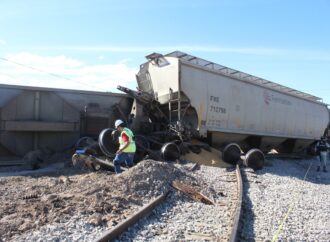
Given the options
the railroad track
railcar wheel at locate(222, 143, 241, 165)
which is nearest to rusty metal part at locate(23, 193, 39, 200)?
the railroad track

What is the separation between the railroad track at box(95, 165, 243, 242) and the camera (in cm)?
508

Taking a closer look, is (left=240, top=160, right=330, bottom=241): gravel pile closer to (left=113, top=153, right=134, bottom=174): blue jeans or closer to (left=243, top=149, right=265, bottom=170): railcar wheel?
(left=243, top=149, right=265, bottom=170): railcar wheel

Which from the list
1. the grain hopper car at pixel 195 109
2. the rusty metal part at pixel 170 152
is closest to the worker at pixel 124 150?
the grain hopper car at pixel 195 109

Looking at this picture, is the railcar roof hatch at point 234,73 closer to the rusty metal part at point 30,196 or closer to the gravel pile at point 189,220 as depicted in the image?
the gravel pile at point 189,220

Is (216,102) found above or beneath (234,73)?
beneath

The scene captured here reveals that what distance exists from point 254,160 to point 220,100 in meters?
2.56

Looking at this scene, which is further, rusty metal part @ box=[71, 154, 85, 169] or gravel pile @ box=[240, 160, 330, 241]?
rusty metal part @ box=[71, 154, 85, 169]

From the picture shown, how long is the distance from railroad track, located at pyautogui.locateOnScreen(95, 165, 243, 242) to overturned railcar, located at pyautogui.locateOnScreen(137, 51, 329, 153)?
219 inches

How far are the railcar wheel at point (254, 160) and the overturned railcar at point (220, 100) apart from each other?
1599 mm

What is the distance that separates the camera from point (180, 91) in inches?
499

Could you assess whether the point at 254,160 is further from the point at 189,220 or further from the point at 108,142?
the point at 189,220

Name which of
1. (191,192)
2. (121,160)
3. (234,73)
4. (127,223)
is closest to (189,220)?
(127,223)

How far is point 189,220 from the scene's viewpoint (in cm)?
601

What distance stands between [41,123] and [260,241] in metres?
8.54
